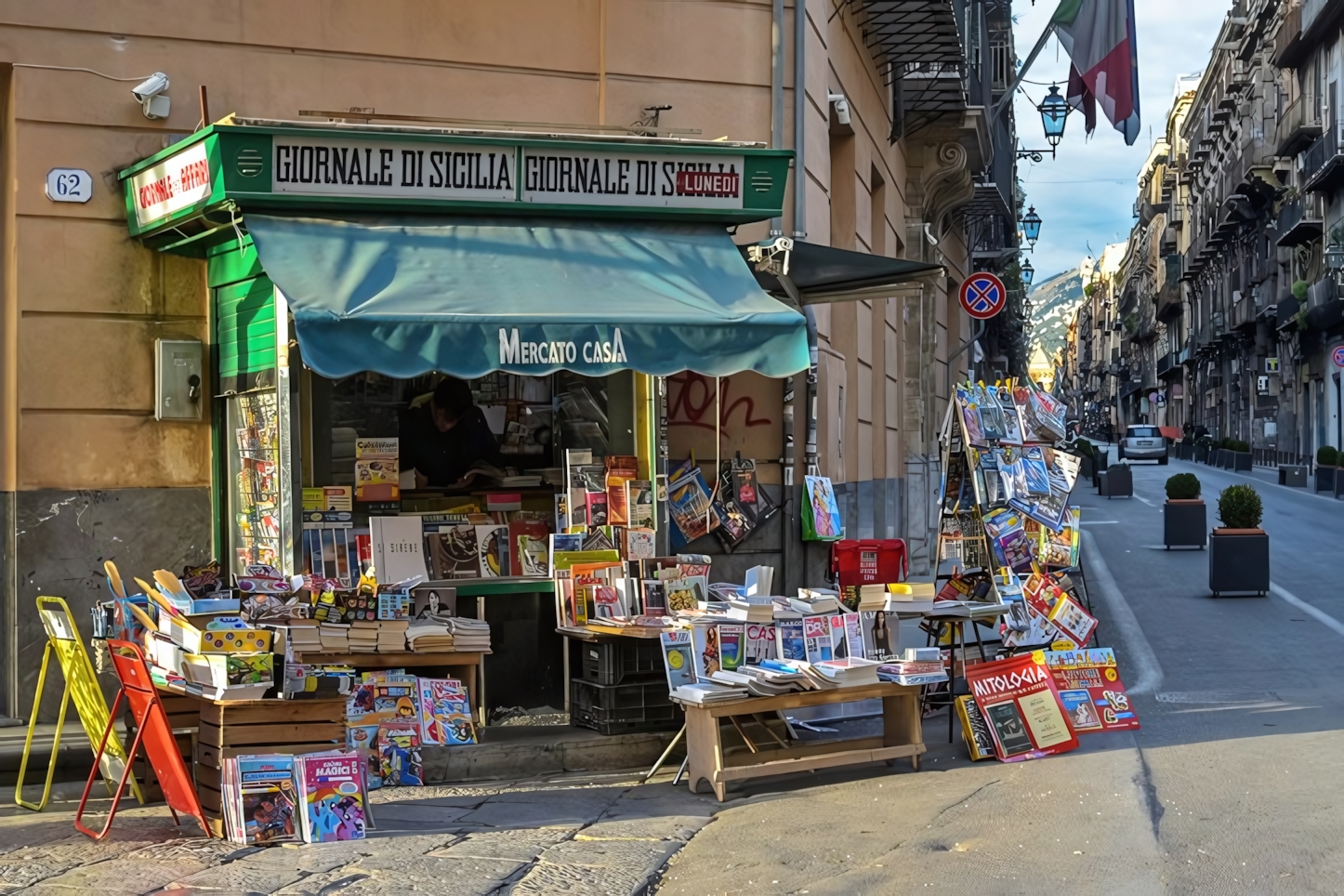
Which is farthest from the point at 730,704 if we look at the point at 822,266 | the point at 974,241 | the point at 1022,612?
the point at 974,241

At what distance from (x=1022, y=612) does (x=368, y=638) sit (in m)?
4.17

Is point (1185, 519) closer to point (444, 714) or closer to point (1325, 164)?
point (444, 714)

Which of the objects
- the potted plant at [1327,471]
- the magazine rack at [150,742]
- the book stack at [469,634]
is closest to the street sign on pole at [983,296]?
the book stack at [469,634]

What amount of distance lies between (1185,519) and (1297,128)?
3517 cm

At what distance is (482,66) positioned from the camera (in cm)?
995

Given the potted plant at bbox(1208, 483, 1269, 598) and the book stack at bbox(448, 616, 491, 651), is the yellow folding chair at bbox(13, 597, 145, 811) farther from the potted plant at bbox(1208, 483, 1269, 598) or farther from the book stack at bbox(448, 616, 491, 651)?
the potted plant at bbox(1208, 483, 1269, 598)

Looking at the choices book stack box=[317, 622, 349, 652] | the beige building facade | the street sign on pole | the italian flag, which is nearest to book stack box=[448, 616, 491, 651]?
book stack box=[317, 622, 349, 652]

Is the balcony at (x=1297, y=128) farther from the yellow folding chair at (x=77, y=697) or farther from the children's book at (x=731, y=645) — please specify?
the yellow folding chair at (x=77, y=697)

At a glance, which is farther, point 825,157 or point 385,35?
point 825,157

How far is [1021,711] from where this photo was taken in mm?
8414

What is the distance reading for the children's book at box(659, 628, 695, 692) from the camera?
8078 millimetres

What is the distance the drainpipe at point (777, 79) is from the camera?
34.9ft

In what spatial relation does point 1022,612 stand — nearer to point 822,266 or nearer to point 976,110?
point 822,266

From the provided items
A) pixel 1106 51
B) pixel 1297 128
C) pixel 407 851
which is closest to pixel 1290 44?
pixel 1297 128
